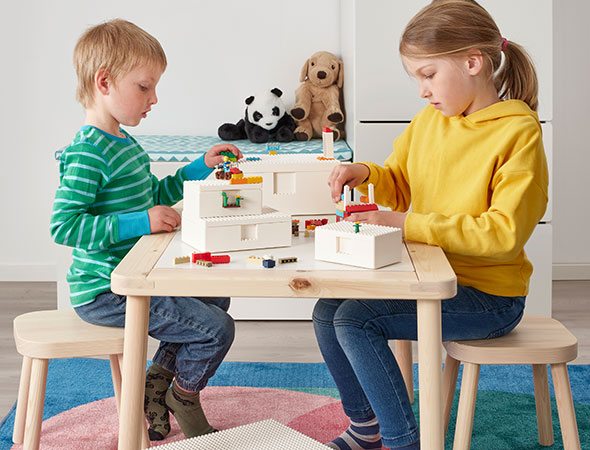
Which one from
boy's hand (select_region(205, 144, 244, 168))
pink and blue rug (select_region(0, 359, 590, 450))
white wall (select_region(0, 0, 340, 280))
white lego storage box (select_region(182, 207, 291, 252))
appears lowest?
pink and blue rug (select_region(0, 359, 590, 450))

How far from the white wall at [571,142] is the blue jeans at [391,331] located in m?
1.89

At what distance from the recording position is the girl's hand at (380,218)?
5.57 feet

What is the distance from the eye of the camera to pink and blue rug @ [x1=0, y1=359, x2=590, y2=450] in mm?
2188

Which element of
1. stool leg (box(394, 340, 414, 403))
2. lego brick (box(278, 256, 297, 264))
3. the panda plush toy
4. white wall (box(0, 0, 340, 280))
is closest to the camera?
lego brick (box(278, 256, 297, 264))

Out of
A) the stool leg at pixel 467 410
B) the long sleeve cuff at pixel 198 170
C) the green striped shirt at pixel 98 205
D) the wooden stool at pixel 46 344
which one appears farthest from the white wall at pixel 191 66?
the stool leg at pixel 467 410

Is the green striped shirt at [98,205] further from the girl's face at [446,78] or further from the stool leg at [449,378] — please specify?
the stool leg at [449,378]

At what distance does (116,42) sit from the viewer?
200 cm

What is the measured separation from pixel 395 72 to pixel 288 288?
1614mm

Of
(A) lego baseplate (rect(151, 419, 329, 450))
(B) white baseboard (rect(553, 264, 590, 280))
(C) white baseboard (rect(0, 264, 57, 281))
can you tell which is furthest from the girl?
(C) white baseboard (rect(0, 264, 57, 281))

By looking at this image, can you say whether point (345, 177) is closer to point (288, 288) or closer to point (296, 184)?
point (296, 184)

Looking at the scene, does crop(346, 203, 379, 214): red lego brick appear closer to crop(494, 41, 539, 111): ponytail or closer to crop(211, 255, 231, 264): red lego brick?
crop(211, 255, 231, 264): red lego brick

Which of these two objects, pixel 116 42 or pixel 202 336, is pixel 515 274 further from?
pixel 116 42

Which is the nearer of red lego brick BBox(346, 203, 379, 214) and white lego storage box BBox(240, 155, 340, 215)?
red lego brick BBox(346, 203, 379, 214)

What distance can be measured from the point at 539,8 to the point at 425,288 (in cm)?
174
